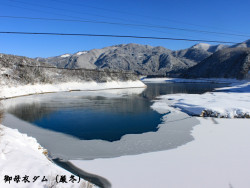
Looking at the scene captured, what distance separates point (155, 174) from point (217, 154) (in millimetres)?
3669

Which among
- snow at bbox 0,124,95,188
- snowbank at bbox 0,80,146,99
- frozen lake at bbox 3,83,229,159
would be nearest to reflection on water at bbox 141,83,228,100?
snowbank at bbox 0,80,146,99

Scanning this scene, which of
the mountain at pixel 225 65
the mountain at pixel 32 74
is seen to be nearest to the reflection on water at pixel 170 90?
the mountain at pixel 32 74

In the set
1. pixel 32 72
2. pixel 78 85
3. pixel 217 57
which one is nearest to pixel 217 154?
pixel 32 72

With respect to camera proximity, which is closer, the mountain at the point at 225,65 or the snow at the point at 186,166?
the snow at the point at 186,166

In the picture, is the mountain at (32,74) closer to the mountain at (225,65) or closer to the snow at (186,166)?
the snow at (186,166)

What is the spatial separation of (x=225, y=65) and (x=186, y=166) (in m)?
149

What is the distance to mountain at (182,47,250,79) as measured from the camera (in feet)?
391

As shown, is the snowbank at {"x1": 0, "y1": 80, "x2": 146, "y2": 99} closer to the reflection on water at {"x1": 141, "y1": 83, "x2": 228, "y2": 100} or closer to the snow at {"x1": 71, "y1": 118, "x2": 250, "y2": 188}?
the reflection on water at {"x1": 141, "y1": 83, "x2": 228, "y2": 100}

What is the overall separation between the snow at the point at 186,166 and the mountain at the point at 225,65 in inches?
4608

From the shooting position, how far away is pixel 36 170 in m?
5.90

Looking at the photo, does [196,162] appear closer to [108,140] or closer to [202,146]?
[202,146]

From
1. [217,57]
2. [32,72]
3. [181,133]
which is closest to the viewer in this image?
[181,133]

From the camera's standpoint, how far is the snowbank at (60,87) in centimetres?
3536

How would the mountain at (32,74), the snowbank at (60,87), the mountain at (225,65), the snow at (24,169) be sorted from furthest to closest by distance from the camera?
the mountain at (225,65), the mountain at (32,74), the snowbank at (60,87), the snow at (24,169)
